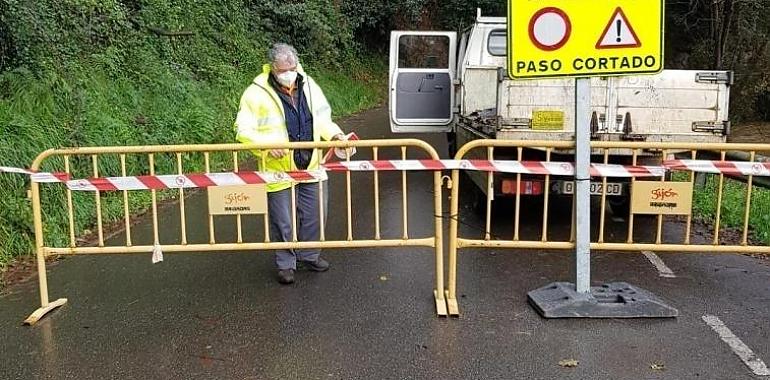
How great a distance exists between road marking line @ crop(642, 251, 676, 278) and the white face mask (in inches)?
134

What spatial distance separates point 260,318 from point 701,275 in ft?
11.9

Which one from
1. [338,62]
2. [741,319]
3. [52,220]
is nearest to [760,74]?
[338,62]

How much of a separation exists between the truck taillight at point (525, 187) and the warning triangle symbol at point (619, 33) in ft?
8.04

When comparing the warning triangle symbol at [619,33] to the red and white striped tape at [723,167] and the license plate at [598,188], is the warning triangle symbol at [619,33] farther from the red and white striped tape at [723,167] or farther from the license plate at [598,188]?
the license plate at [598,188]

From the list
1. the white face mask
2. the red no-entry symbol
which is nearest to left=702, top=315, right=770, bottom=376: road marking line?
the red no-entry symbol

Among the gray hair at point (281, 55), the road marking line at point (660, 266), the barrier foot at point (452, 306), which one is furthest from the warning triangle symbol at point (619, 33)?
the gray hair at point (281, 55)

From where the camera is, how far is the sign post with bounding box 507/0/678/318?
490cm

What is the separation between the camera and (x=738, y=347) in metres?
4.60

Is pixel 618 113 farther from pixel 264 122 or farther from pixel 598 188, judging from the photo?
pixel 264 122

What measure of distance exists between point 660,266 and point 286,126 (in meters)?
3.41

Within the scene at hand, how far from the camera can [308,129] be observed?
5.91m

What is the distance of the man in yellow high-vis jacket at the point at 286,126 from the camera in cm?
577

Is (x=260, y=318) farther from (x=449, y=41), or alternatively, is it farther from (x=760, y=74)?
(x=760, y=74)

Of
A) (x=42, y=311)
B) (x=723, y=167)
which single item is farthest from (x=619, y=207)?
(x=42, y=311)
